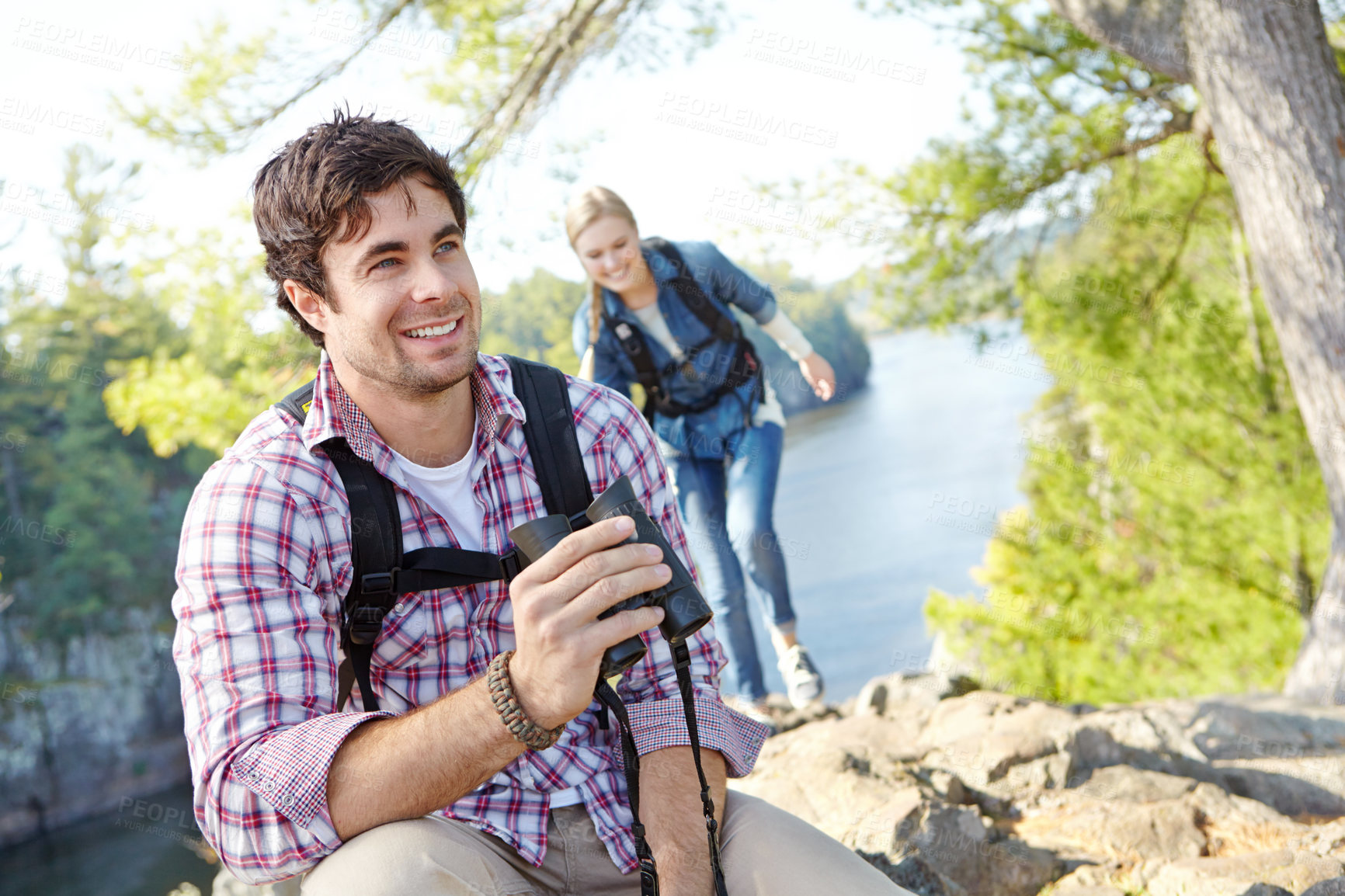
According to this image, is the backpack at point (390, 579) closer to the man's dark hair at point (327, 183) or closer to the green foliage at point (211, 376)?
the man's dark hair at point (327, 183)

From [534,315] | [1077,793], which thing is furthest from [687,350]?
[534,315]

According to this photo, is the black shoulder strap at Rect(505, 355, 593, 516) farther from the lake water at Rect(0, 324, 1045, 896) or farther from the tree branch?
the lake water at Rect(0, 324, 1045, 896)

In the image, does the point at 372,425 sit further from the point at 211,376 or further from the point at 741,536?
the point at 211,376

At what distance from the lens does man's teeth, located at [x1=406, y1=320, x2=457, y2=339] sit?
1.66m

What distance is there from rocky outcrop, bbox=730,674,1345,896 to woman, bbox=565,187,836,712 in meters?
0.67

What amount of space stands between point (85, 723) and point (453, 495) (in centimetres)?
3280

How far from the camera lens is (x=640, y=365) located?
3.70 m

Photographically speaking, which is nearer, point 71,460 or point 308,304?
point 308,304

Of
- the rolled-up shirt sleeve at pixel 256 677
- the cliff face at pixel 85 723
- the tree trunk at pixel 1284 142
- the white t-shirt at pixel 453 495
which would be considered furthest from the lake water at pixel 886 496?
the rolled-up shirt sleeve at pixel 256 677

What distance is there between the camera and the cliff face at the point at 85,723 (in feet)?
87.0

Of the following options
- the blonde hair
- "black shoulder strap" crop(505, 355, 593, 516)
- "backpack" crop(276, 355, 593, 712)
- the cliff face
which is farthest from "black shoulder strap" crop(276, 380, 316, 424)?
the cliff face

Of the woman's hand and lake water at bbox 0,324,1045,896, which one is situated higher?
the woman's hand

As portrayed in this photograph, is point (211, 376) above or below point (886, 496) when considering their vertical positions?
above

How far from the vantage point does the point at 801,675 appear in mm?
4055
